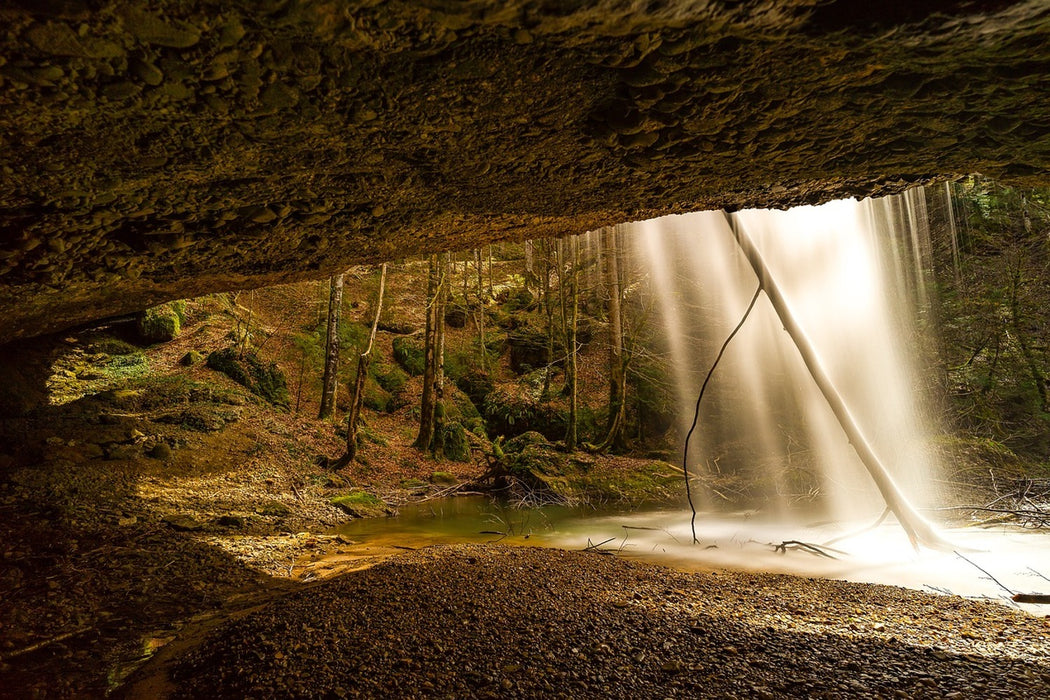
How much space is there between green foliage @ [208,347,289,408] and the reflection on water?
19.0ft

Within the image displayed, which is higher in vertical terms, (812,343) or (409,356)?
(409,356)

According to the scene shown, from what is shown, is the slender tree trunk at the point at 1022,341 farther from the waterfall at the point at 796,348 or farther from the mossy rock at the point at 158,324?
the mossy rock at the point at 158,324

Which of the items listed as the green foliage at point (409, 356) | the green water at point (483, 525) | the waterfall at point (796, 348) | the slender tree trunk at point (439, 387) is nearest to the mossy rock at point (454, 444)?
the slender tree trunk at point (439, 387)

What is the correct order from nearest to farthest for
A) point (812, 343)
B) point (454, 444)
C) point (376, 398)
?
point (812, 343) → point (454, 444) → point (376, 398)

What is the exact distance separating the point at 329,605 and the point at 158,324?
36.8ft

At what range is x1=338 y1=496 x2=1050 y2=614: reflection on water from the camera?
17.0 feet

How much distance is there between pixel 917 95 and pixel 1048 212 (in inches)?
515

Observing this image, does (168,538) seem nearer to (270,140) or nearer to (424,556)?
(424,556)

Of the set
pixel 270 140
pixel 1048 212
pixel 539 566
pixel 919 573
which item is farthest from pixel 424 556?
pixel 1048 212

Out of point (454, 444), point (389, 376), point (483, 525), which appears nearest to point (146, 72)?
point (483, 525)

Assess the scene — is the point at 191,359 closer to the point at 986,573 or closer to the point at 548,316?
the point at 548,316

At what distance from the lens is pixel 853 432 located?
6.25 metres

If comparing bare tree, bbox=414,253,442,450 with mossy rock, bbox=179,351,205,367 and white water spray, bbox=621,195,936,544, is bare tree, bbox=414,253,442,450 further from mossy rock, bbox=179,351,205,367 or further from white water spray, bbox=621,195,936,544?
white water spray, bbox=621,195,936,544

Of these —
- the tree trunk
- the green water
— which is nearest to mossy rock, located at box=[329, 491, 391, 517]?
the green water
